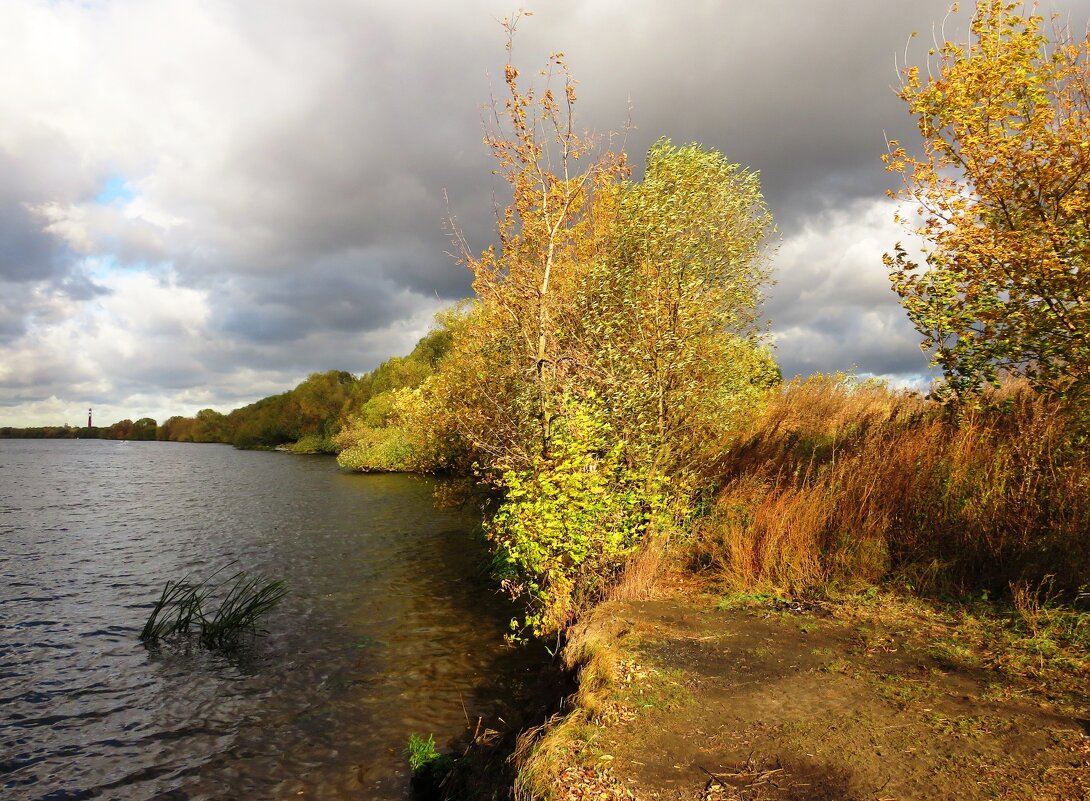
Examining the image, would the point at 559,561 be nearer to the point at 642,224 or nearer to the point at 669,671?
the point at 669,671

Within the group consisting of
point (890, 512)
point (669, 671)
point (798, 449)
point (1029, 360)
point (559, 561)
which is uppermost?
point (1029, 360)

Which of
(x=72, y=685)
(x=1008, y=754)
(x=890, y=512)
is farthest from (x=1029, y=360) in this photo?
(x=72, y=685)

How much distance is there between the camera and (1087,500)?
763 centimetres

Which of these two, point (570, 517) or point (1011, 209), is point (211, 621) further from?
point (1011, 209)

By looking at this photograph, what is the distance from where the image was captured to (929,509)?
359 inches

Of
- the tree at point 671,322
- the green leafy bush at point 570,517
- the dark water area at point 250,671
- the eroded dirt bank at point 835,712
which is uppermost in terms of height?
the tree at point 671,322

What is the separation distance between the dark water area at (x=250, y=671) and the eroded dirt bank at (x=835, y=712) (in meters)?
2.95

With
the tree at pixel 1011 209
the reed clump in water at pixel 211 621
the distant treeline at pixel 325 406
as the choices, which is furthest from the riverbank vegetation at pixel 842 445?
the distant treeline at pixel 325 406

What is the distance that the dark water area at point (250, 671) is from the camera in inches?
292

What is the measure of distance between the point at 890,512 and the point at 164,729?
11.7 metres

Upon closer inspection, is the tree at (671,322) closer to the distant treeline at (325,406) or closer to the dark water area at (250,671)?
the dark water area at (250,671)

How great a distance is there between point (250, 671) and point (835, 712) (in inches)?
378

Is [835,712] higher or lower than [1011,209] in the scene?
lower

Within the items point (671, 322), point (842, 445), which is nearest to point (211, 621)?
point (671, 322)
